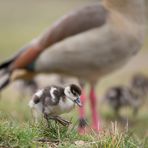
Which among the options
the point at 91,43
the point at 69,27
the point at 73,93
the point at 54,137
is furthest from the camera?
the point at 69,27

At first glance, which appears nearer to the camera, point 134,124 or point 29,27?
point 134,124

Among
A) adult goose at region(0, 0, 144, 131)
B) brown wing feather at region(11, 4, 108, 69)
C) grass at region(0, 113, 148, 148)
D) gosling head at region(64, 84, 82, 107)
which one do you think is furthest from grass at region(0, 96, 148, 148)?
brown wing feather at region(11, 4, 108, 69)

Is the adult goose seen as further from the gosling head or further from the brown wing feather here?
the gosling head

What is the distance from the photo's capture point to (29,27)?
34625 mm

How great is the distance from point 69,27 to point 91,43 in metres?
0.48

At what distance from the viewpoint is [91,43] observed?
9.30 meters

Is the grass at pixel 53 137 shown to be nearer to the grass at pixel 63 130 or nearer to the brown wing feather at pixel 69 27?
the grass at pixel 63 130

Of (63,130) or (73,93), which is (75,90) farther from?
(63,130)

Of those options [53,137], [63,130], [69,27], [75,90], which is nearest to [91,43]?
[69,27]

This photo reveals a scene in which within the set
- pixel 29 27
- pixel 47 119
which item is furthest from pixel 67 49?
pixel 29 27

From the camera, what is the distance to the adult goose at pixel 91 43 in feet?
30.4

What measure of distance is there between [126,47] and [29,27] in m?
25.7

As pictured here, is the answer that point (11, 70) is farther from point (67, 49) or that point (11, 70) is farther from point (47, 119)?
point (47, 119)

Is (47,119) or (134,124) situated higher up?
(134,124)
